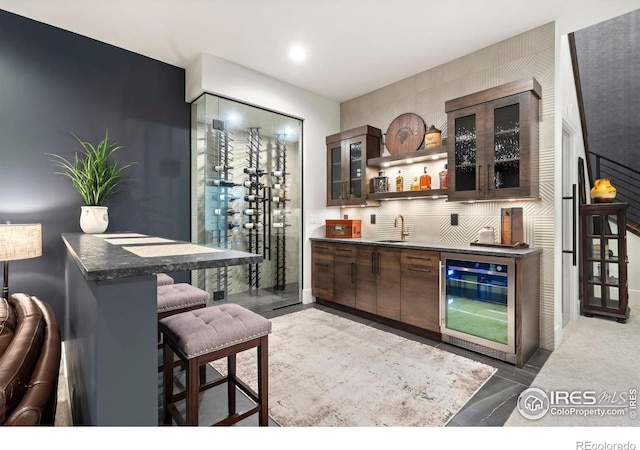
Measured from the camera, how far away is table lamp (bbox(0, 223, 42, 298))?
2.12 metres

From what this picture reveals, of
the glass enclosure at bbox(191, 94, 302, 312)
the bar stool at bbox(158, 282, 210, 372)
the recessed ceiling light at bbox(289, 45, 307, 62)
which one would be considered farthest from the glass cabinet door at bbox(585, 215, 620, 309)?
the bar stool at bbox(158, 282, 210, 372)

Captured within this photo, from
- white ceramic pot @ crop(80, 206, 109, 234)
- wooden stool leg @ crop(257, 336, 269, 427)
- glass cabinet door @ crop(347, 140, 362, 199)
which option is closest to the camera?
wooden stool leg @ crop(257, 336, 269, 427)

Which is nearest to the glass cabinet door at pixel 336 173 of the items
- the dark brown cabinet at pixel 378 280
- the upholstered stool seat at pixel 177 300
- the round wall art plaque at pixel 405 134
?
the round wall art plaque at pixel 405 134

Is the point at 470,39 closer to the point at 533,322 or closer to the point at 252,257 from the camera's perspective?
the point at 533,322

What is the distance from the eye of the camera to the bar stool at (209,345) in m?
1.32

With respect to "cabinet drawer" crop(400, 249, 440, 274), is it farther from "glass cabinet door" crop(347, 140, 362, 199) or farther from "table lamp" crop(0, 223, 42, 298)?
"table lamp" crop(0, 223, 42, 298)

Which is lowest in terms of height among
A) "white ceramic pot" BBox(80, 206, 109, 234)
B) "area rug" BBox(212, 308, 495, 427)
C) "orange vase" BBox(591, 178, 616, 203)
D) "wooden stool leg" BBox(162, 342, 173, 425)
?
"area rug" BBox(212, 308, 495, 427)

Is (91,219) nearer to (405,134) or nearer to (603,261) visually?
(405,134)

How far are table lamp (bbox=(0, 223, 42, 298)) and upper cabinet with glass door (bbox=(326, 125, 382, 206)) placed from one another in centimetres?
317

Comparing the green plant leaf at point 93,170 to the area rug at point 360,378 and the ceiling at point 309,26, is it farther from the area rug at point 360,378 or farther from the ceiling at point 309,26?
the area rug at point 360,378

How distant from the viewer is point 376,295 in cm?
331

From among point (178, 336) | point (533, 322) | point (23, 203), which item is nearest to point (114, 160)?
point (23, 203)

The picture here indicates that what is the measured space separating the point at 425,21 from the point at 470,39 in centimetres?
61

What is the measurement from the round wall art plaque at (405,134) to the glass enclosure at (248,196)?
1.28 meters
